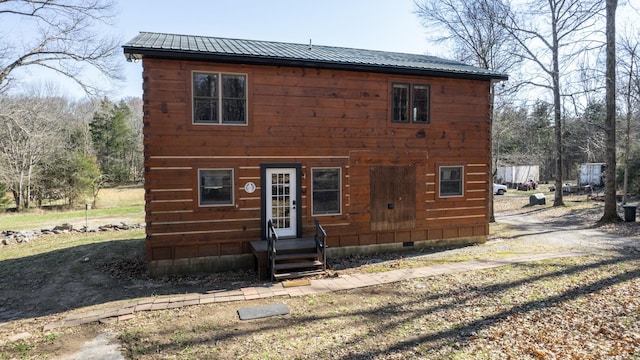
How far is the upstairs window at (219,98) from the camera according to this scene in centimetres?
853

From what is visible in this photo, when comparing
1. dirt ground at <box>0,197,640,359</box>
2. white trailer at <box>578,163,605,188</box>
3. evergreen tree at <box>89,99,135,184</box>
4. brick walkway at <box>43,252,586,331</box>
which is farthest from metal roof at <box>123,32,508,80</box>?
evergreen tree at <box>89,99,135,184</box>

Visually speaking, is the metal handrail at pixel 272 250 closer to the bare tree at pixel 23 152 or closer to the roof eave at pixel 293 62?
the roof eave at pixel 293 62

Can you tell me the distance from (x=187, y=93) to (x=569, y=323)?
27.4 feet

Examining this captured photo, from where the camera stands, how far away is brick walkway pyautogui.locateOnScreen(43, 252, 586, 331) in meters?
5.98

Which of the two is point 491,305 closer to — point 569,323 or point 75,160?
point 569,323

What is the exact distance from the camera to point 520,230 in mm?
13977

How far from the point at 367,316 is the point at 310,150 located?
4763 mm

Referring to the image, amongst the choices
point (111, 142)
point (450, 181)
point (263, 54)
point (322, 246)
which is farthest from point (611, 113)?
point (111, 142)

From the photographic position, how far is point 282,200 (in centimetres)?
921

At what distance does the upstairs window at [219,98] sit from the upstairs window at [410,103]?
4.11 meters

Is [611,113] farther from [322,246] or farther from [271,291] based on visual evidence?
[271,291]

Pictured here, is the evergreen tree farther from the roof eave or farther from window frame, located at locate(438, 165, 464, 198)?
window frame, located at locate(438, 165, 464, 198)

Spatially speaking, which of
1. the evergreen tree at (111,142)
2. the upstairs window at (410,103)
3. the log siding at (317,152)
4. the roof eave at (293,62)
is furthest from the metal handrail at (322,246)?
the evergreen tree at (111,142)

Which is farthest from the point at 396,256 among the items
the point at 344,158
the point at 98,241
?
the point at 98,241
